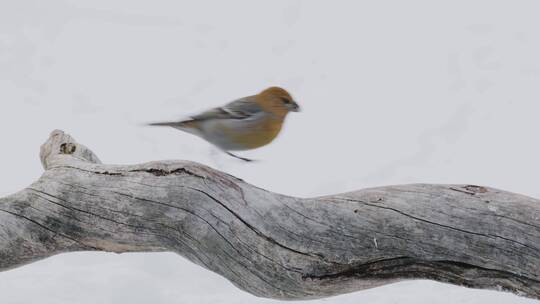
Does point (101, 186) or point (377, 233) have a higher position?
point (101, 186)

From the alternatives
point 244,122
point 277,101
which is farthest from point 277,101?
point 244,122

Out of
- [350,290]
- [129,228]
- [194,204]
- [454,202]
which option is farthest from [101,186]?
[454,202]

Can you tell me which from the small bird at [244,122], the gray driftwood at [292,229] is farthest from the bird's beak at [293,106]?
the gray driftwood at [292,229]

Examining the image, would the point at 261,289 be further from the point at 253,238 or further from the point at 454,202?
the point at 454,202

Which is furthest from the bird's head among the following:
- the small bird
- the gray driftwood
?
the gray driftwood

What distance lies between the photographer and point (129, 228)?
9.02ft

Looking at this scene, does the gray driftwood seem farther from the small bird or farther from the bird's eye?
the bird's eye

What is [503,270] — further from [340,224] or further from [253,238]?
[253,238]

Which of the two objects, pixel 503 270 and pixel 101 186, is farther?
pixel 101 186

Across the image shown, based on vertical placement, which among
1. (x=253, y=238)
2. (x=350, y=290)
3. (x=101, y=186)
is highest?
(x=101, y=186)

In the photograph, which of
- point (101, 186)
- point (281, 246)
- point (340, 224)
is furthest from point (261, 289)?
point (101, 186)

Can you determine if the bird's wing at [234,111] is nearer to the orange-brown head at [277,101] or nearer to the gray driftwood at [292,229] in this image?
the orange-brown head at [277,101]

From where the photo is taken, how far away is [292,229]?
2652 millimetres

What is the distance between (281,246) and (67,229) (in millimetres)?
943
